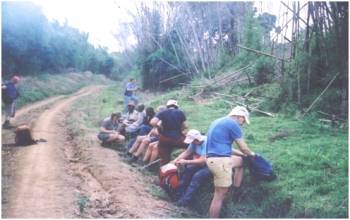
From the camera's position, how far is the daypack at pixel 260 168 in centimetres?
645

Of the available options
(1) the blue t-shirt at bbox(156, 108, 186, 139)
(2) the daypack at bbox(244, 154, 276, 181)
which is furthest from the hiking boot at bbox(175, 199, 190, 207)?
(1) the blue t-shirt at bbox(156, 108, 186, 139)

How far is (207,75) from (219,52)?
1195 millimetres

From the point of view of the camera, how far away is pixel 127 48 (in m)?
Result: 38.3

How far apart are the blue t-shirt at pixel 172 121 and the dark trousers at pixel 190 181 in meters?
1.13

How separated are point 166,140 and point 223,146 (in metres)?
2.17

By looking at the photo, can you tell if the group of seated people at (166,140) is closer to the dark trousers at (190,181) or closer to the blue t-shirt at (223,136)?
the dark trousers at (190,181)

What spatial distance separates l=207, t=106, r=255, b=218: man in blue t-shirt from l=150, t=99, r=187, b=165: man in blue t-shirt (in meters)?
1.86

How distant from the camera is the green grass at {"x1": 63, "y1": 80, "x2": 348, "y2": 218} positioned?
591 centimetres

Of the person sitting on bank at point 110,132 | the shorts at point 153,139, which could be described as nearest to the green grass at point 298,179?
the shorts at point 153,139

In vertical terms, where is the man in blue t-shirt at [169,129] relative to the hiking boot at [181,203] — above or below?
above

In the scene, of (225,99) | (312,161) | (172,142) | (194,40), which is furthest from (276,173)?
(194,40)

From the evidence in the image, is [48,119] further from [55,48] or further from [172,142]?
[55,48]

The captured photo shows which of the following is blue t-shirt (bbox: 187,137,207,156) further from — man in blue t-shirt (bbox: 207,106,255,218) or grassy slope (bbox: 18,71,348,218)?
man in blue t-shirt (bbox: 207,106,255,218)

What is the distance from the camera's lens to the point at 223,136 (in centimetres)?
599
